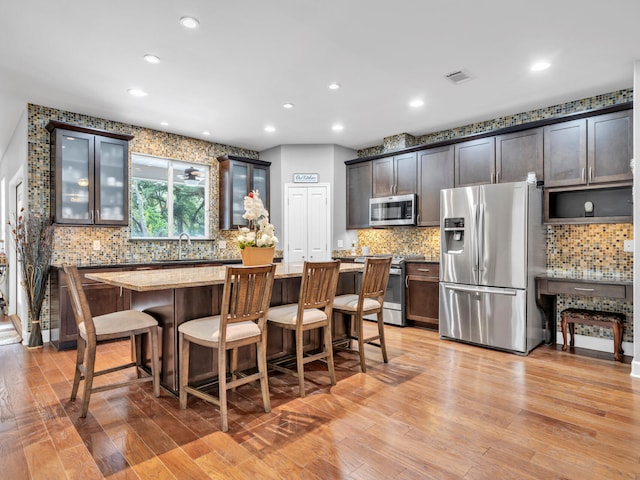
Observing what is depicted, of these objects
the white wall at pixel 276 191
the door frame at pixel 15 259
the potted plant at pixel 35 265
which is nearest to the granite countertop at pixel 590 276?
the white wall at pixel 276 191

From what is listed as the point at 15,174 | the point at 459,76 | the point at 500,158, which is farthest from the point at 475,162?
the point at 15,174

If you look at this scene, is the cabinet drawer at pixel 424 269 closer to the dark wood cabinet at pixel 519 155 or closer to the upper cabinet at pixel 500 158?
the upper cabinet at pixel 500 158

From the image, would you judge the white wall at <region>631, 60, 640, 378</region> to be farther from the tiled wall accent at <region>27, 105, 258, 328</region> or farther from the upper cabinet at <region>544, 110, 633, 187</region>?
the tiled wall accent at <region>27, 105, 258, 328</region>

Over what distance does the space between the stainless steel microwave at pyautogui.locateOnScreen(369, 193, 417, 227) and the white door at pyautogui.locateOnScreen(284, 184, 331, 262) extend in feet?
2.47

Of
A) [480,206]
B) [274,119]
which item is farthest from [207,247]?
[480,206]

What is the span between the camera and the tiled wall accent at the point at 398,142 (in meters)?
5.55

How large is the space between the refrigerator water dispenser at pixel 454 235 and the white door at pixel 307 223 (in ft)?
6.79

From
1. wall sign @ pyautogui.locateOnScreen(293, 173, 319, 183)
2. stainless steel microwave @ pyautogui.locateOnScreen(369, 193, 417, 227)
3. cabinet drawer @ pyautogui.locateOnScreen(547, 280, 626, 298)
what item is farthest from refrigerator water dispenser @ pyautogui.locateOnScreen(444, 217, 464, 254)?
wall sign @ pyautogui.locateOnScreen(293, 173, 319, 183)

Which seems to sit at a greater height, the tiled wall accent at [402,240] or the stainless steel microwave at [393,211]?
the stainless steel microwave at [393,211]

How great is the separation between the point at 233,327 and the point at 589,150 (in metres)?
3.91

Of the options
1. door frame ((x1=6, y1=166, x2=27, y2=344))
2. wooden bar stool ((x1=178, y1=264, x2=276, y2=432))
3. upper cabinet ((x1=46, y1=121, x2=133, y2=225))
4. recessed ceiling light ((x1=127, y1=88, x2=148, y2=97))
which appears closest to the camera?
wooden bar stool ((x1=178, y1=264, x2=276, y2=432))

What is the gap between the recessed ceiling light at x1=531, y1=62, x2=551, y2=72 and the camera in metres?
3.29

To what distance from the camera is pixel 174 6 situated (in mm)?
2471

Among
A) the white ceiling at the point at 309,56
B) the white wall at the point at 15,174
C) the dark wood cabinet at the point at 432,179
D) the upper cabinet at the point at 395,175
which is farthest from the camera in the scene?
the upper cabinet at the point at 395,175
